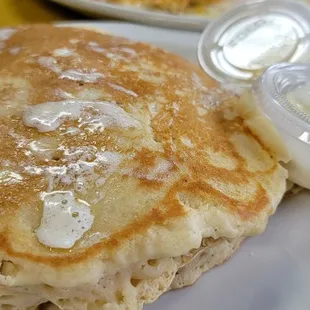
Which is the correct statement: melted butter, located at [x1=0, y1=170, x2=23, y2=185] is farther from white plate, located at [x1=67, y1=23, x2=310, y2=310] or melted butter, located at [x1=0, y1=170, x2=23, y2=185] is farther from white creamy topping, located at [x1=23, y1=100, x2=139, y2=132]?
white plate, located at [x1=67, y1=23, x2=310, y2=310]

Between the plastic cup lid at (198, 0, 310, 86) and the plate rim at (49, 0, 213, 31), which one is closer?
the plastic cup lid at (198, 0, 310, 86)

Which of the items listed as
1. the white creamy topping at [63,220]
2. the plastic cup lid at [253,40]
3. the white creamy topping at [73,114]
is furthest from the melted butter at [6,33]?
the white creamy topping at [63,220]

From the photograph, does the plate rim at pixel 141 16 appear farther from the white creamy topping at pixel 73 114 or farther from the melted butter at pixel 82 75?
the white creamy topping at pixel 73 114

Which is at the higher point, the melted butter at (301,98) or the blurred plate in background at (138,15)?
the melted butter at (301,98)

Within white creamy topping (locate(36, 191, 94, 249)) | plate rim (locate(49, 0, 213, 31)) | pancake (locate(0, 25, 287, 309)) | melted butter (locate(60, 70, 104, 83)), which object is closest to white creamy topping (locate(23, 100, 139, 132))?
pancake (locate(0, 25, 287, 309))

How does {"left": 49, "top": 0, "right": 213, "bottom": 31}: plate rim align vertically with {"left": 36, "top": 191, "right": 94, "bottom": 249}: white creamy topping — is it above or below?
below

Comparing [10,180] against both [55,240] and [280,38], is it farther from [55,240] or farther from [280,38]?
[280,38]
